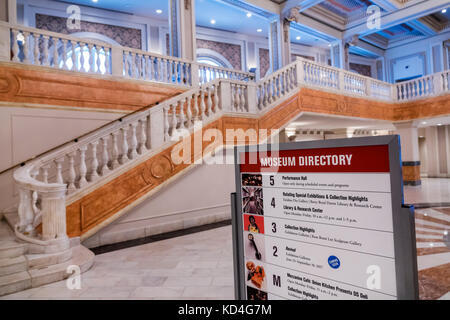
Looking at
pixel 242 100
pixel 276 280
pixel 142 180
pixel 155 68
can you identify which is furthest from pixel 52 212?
pixel 155 68

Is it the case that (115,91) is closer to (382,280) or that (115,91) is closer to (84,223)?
(84,223)

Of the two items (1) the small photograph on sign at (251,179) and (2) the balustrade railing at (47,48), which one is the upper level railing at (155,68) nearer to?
(2) the balustrade railing at (47,48)

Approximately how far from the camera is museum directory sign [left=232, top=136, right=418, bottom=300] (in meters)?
0.94

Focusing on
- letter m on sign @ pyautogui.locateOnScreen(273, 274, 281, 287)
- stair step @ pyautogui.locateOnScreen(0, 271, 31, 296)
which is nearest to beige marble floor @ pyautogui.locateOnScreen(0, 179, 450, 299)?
stair step @ pyautogui.locateOnScreen(0, 271, 31, 296)

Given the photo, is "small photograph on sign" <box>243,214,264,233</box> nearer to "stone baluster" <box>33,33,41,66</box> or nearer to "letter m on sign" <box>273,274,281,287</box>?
"letter m on sign" <box>273,274,281,287</box>

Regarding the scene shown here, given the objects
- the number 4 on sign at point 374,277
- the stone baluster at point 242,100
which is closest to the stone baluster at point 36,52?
the stone baluster at point 242,100

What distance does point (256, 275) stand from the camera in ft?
4.36

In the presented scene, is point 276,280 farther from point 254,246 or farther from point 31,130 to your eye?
point 31,130

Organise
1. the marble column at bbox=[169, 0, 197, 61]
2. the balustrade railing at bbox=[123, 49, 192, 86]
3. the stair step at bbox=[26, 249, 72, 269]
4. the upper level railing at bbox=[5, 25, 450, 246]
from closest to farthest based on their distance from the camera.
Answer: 1. the stair step at bbox=[26, 249, 72, 269]
2. the upper level railing at bbox=[5, 25, 450, 246]
3. the balustrade railing at bbox=[123, 49, 192, 86]
4. the marble column at bbox=[169, 0, 197, 61]

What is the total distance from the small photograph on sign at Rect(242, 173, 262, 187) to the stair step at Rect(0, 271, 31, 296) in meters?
2.74

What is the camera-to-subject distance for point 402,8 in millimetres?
10445

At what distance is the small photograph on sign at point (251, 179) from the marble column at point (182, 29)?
655 centimetres

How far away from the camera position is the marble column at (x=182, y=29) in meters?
7.31
